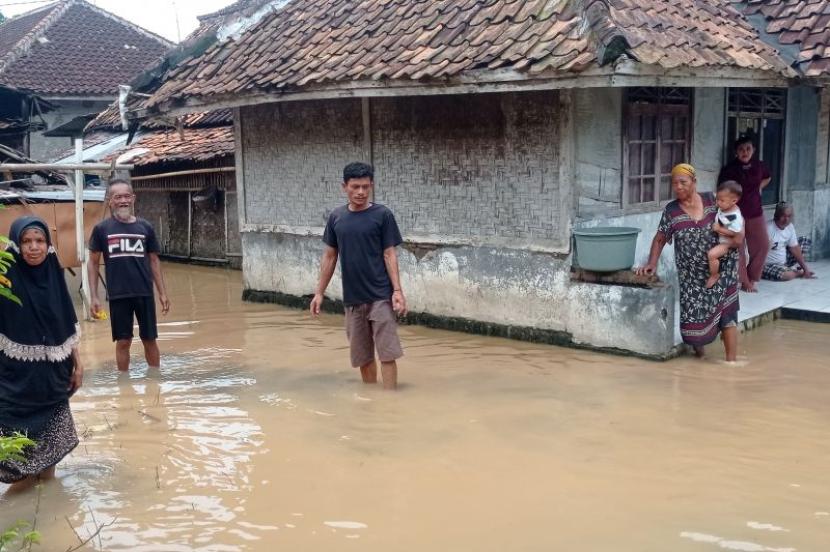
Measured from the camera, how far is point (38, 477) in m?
4.95

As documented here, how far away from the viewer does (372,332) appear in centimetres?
666

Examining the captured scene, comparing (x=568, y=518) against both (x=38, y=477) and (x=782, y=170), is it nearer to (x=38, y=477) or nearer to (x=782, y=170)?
(x=38, y=477)

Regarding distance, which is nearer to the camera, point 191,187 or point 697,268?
point 697,268

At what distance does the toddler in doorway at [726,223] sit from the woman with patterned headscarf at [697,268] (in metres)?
0.06

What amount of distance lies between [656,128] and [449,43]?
7.85 feet

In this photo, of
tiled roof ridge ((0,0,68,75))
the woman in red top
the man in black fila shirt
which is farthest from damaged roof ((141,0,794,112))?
tiled roof ridge ((0,0,68,75))

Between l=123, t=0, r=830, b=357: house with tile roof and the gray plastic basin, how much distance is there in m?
0.28

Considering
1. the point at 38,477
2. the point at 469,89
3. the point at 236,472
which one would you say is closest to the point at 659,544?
the point at 236,472

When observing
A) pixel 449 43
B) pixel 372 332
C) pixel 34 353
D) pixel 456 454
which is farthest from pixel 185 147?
pixel 456 454

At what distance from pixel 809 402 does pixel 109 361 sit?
617 centimetres

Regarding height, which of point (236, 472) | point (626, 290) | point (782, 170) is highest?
point (782, 170)

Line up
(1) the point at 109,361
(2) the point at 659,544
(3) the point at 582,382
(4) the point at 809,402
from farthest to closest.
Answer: (1) the point at 109,361, (3) the point at 582,382, (4) the point at 809,402, (2) the point at 659,544

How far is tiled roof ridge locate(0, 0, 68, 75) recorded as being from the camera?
881 inches

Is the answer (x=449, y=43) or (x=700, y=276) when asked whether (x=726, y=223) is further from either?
(x=449, y=43)
